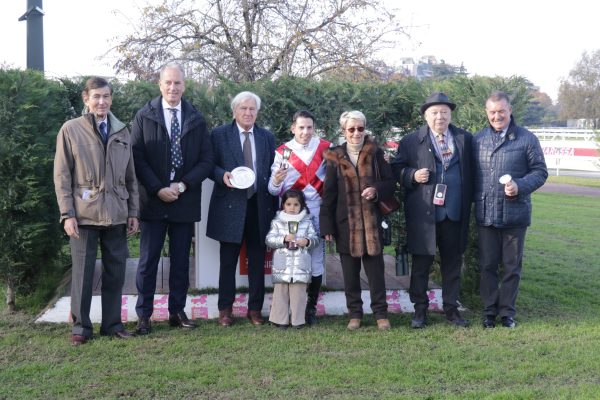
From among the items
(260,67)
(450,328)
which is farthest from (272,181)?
(260,67)

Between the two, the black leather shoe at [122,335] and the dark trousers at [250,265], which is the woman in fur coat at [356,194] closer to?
the dark trousers at [250,265]

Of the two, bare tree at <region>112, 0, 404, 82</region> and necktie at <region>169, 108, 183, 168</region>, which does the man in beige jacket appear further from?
bare tree at <region>112, 0, 404, 82</region>

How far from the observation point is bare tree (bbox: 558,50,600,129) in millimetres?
51438

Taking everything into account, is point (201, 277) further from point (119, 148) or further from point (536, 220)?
point (536, 220)

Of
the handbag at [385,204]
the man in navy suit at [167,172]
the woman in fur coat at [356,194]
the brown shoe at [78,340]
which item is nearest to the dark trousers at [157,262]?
the man in navy suit at [167,172]

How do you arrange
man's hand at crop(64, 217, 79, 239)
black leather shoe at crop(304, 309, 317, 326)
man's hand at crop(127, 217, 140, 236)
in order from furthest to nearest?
black leather shoe at crop(304, 309, 317, 326) < man's hand at crop(127, 217, 140, 236) < man's hand at crop(64, 217, 79, 239)

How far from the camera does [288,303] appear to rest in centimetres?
594

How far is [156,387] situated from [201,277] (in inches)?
81.6

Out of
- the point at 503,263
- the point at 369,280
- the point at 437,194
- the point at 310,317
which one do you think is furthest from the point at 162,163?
the point at 503,263

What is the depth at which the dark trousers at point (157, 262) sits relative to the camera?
5.65 metres

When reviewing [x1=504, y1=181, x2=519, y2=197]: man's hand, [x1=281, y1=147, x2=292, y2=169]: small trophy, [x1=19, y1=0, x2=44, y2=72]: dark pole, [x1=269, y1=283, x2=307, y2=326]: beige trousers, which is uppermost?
[x1=19, y1=0, x2=44, y2=72]: dark pole

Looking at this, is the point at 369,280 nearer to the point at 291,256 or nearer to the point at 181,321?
the point at 291,256

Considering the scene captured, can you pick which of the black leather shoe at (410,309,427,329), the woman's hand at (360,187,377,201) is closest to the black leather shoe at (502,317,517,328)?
the black leather shoe at (410,309,427,329)

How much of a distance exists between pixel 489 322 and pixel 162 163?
3.12m
